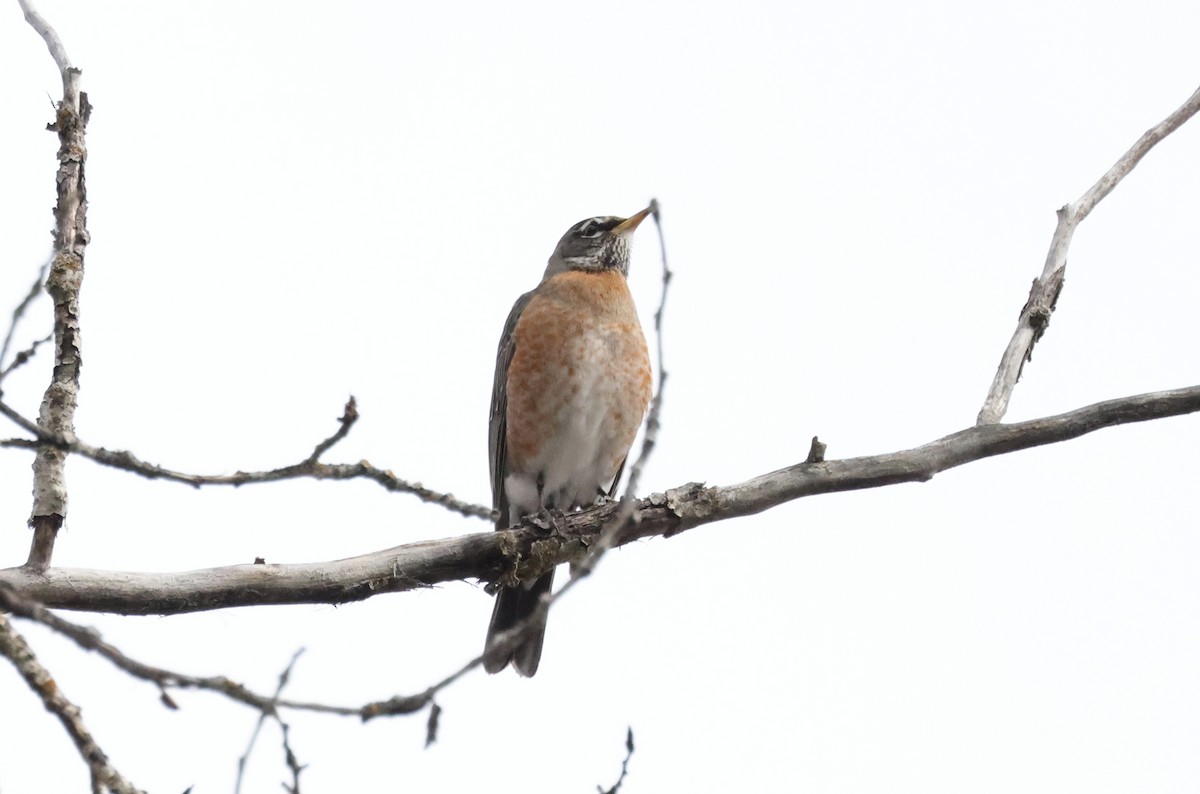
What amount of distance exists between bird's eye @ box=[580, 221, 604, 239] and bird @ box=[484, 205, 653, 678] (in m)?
0.92

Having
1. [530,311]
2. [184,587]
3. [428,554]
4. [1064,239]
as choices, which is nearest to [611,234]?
[530,311]

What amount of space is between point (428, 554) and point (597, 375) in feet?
9.11

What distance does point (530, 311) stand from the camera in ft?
24.9

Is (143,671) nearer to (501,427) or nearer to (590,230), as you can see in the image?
(501,427)

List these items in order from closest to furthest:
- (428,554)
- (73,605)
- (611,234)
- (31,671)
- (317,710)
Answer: (317,710)
(31,671)
(73,605)
(428,554)
(611,234)

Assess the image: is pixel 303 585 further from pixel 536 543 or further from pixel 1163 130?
pixel 1163 130

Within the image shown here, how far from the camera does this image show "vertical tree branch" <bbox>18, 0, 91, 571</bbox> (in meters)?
3.80

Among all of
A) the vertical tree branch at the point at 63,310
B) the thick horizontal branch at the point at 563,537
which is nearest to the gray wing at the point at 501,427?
the thick horizontal branch at the point at 563,537

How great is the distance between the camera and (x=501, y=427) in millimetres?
7516

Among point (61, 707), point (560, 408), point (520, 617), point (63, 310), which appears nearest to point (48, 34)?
point (63, 310)

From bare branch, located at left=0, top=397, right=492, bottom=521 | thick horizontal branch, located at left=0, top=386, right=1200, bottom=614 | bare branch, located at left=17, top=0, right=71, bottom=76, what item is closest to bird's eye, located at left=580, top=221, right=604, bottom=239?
thick horizontal branch, located at left=0, top=386, right=1200, bottom=614

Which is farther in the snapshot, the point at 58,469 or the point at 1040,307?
the point at 1040,307

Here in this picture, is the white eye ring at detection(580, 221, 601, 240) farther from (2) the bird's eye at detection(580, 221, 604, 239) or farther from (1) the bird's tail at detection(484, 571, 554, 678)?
(1) the bird's tail at detection(484, 571, 554, 678)

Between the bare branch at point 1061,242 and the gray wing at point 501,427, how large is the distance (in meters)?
3.10
